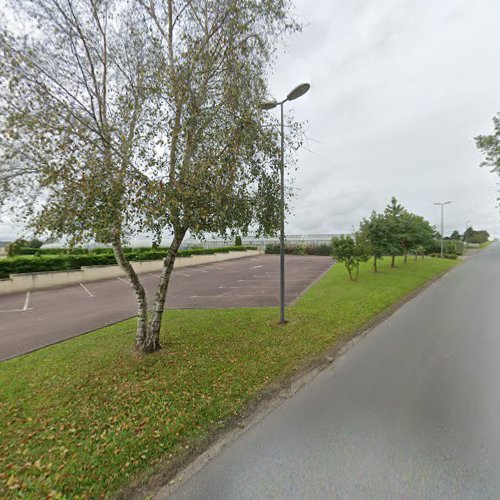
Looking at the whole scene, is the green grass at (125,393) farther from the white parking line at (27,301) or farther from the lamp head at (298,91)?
the lamp head at (298,91)

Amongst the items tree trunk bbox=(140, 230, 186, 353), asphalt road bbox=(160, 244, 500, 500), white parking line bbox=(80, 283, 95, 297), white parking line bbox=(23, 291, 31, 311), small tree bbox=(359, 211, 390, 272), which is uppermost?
small tree bbox=(359, 211, 390, 272)

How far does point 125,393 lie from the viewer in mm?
3518

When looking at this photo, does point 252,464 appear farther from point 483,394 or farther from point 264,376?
point 483,394

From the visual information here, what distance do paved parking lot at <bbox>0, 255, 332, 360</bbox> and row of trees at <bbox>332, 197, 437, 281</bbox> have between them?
254cm

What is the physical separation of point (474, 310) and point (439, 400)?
589 cm

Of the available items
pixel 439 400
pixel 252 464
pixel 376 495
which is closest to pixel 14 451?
pixel 252 464

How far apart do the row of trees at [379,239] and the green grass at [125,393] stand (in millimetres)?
6554

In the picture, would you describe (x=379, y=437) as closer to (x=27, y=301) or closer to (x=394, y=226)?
(x=27, y=301)

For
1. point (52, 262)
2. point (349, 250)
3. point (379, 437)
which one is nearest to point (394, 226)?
point (349, 250)

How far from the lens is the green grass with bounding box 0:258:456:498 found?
92.1 inches

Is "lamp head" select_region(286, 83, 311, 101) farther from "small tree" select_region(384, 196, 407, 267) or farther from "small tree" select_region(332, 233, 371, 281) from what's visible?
"small tree" select_region(384, 196, 407, 267)

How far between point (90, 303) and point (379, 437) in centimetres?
1025

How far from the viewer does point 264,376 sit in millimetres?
3906

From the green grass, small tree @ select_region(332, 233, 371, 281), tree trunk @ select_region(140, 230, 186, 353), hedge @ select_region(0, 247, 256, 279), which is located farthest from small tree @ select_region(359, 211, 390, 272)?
hedge @ select_region(0, 247, 256, 279)
